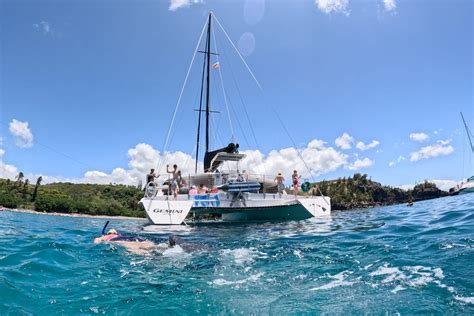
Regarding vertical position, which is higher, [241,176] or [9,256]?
[241,176]

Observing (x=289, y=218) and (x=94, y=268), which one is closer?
(x=94, y=268)

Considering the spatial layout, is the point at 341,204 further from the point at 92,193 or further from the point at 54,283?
the point at 54,283

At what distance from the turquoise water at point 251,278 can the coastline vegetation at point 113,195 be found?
14.4 meters

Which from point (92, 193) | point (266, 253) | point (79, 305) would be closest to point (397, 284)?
point (266, 253)

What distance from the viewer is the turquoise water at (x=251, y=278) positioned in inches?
198

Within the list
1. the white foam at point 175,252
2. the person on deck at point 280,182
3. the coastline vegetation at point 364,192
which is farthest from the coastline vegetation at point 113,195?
the white foam at point 175,252

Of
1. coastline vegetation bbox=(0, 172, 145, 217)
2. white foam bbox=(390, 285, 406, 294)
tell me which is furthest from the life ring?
coastline vegetation bbox=(0, 172, 145, 217)

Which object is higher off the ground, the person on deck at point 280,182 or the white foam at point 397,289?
the person on deck at point 280,182

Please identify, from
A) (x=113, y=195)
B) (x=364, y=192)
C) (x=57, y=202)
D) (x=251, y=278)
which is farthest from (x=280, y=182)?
(x=364, y=192)

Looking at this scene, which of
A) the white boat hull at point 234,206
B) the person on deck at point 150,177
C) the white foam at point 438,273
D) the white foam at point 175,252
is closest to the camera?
the white foam at point 438,273

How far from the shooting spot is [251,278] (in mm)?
6543

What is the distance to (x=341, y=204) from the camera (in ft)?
234

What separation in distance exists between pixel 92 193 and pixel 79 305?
2365 inches

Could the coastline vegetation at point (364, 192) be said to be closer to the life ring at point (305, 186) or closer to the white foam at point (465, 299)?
the life ring at point (305, 186)
